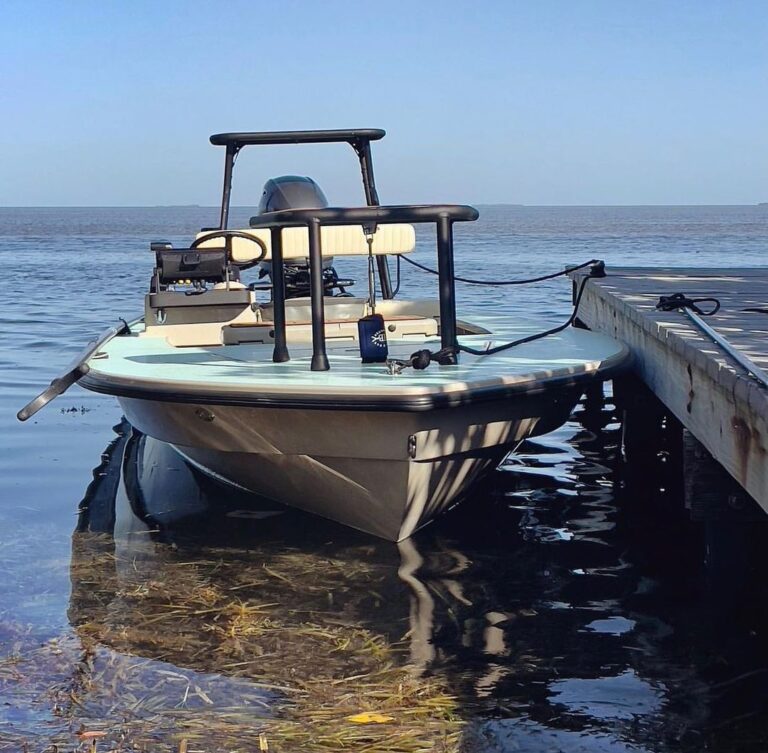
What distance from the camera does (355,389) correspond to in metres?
5.16

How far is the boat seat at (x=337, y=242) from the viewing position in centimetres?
678

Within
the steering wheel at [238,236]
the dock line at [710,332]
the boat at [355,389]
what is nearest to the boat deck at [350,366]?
the boat at [355,389]

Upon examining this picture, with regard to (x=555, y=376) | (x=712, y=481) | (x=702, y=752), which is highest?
(x=555, y=376)

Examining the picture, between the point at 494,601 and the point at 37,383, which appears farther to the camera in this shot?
the point at 37,383

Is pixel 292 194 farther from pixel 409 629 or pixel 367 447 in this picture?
pixel 409 629

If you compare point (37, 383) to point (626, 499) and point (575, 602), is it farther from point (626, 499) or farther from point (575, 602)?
point (575, 602)

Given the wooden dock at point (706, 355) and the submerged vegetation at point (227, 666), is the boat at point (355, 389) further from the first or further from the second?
the submerged vegetation at point (227, 666)

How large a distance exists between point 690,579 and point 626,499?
1606 millimetres

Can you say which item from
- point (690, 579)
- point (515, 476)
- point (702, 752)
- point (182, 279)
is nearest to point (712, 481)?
point (690, 579)

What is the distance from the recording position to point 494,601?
5379 millimetres

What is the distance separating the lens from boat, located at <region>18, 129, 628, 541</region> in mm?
Result: 5301

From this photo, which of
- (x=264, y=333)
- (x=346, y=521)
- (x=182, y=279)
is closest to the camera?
(x=346, y=521)

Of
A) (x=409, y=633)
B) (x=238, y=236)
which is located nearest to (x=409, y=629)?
(x=409, y=633)

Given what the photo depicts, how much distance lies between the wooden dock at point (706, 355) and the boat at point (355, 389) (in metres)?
0.28
